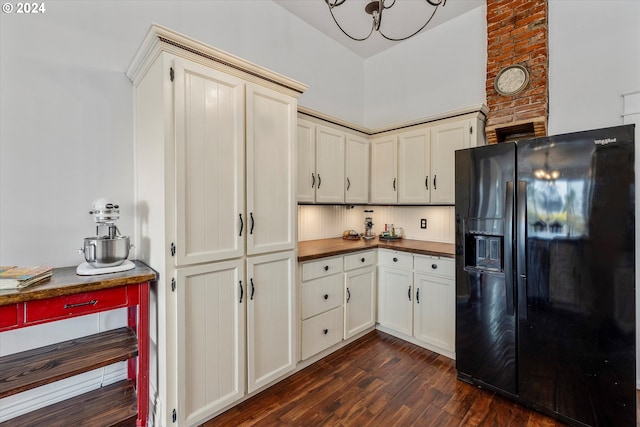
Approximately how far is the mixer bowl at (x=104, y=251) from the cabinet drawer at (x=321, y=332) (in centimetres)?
143

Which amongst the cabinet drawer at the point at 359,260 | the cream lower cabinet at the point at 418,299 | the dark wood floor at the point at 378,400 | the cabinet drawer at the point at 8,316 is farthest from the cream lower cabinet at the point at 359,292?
the cabinet drawer at the point at 8,316

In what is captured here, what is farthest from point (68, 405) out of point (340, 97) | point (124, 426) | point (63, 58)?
point (340, 97)

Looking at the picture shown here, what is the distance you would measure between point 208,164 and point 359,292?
1.91 meters

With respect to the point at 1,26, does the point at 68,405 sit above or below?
below

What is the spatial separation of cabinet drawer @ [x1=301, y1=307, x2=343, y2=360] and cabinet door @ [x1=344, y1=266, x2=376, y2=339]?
11 cm

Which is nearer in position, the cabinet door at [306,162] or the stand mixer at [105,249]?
the stand mixer at [105,249]

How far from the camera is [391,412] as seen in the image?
194 cm

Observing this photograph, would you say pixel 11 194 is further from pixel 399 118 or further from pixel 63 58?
pixel 399 118

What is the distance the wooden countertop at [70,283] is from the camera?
1296 mm

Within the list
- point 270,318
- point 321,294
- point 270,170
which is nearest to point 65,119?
point 270,170

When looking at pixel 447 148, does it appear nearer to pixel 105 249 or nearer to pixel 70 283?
pixel 105 249

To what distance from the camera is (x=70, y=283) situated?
1.45 meters

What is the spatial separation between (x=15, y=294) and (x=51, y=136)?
103 cm

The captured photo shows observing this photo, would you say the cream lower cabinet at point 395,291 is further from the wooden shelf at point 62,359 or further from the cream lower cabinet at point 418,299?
the wooden shelf at point 62,359
